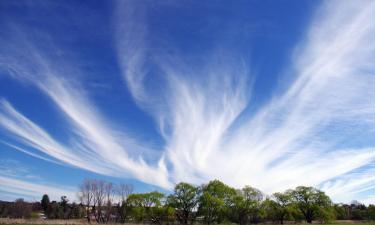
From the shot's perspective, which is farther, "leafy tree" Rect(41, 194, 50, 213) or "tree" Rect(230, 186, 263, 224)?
"leafy tree" Rect(41, 194, 50, 213)

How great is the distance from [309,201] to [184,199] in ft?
158

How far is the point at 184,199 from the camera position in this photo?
293 ft

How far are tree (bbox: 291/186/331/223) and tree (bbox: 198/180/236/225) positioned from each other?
106 ft

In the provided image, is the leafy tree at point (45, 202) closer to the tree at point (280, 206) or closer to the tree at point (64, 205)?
the tree at point (64, 205)

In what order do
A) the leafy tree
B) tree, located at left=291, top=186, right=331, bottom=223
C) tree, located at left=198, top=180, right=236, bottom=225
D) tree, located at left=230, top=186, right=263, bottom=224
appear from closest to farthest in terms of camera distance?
tree, located at left=198, top=180, right=236, bottom=225 < tree, located at left=230, top=186, right=263, bottom=224 < tree, located at left=291, top=186, right=331, bottom=223 < the leafy tree

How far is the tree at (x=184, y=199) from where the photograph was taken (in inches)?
3511

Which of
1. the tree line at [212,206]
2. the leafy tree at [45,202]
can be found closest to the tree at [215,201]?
the tree line at [212,206]

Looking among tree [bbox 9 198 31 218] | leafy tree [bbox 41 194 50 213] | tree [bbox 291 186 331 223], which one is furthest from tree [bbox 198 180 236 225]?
leafy tree [bbox 41 194 50 213]

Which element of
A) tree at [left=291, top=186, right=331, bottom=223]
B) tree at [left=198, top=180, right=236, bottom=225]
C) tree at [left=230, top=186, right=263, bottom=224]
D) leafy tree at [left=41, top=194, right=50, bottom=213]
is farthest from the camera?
leafy tree at [left=41, top=194, right=50, bottom=213]

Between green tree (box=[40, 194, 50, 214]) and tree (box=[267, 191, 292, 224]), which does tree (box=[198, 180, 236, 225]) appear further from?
green tree (box=[40, 194, 50, 214])

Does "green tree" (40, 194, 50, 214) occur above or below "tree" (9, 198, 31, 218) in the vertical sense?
above

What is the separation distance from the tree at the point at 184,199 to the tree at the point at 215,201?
2626 mm

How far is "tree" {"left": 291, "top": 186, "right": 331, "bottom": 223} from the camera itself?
352ft

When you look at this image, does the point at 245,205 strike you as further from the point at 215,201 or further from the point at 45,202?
the point at 45,202
